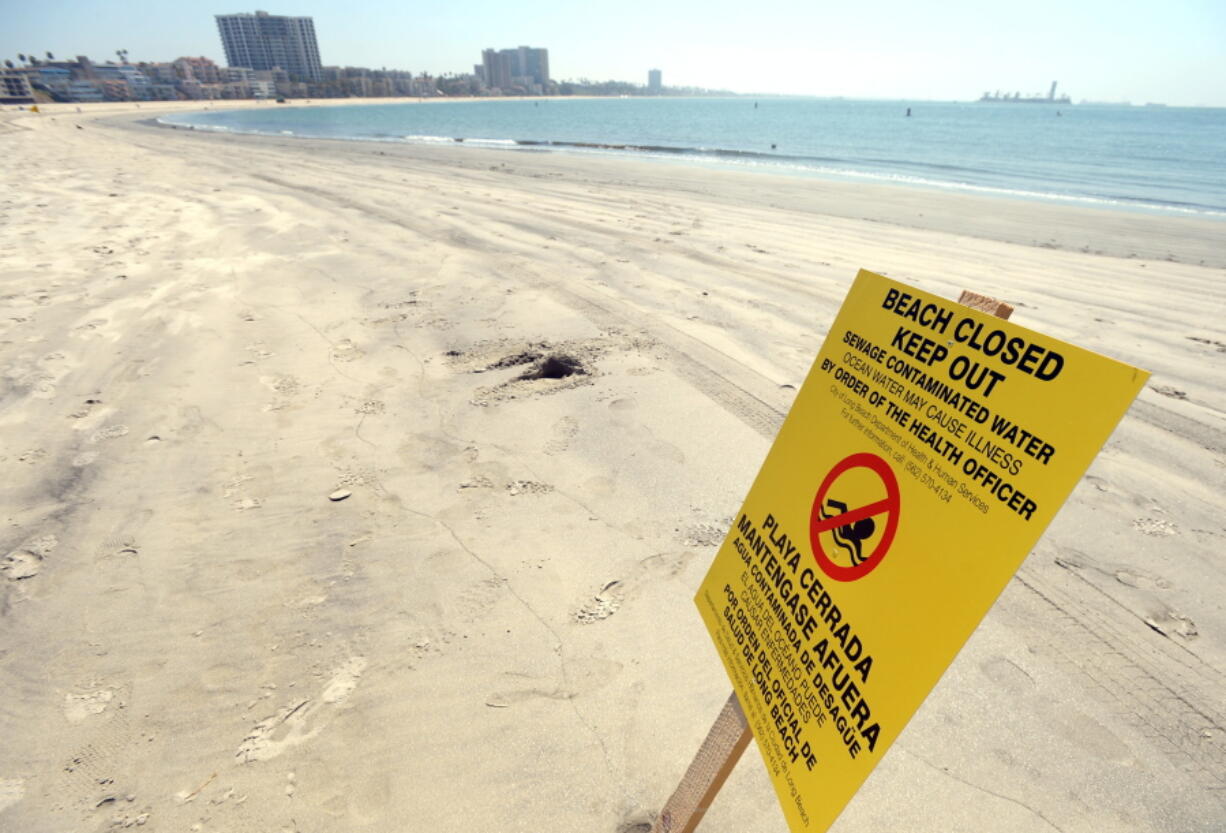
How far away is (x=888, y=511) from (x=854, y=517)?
11 cm

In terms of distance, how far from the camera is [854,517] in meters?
1.30

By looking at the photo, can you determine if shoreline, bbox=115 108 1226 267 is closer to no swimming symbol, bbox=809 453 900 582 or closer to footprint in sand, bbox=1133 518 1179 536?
footprint in sand, bbox=1133 518 1179 536

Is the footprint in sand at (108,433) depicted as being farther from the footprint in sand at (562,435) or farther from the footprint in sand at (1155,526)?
the footprint in sand at (1155,526)

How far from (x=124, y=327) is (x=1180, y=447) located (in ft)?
33.4

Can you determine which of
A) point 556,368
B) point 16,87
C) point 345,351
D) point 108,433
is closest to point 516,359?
point 556,368

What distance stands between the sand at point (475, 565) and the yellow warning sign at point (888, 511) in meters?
1.26

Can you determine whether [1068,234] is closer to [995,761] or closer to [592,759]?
[995,761]

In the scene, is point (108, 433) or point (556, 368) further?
point (556, 368)

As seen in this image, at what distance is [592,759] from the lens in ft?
7.80

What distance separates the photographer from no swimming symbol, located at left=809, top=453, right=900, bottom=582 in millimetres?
1209

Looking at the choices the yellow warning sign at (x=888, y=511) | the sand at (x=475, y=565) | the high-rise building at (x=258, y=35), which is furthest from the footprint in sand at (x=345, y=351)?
the high-rise building at (x=258, y=35)

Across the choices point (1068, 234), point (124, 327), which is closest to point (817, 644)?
point (124, 327)

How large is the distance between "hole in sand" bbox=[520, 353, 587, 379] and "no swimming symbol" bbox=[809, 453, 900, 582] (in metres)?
4.24

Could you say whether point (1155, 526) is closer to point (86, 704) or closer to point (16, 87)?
point (86, 704)
